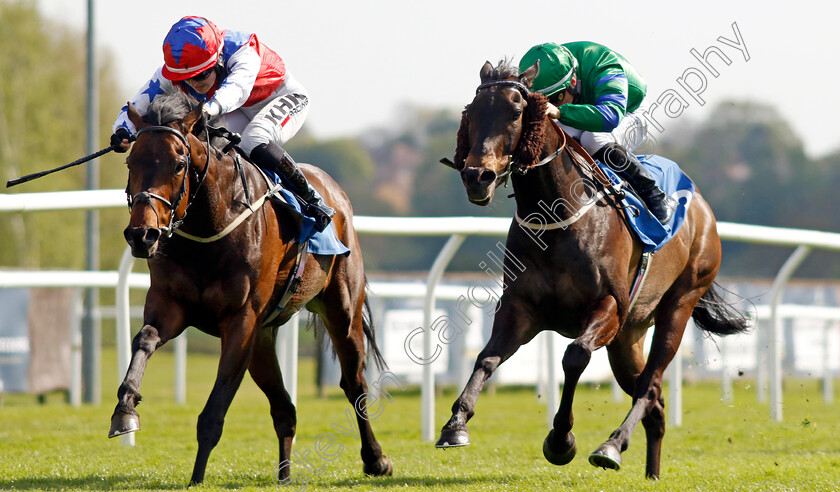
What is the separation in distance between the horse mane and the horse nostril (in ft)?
0.93

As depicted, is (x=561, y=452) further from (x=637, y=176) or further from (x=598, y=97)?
(x=598, y=97)

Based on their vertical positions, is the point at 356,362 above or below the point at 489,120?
below

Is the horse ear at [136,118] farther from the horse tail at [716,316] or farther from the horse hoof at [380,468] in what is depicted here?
the horse tail at [716,316]

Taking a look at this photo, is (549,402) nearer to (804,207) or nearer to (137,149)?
(137,149)

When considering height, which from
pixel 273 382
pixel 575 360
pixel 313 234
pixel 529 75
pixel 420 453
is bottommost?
pixel 420 453

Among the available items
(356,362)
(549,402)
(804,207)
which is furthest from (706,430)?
(804,207)

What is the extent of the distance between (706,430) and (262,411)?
4.08 m

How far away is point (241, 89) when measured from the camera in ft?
15.4

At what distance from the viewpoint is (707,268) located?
5.84 metres

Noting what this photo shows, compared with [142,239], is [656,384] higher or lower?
lower

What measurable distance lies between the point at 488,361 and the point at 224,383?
3.75 ft

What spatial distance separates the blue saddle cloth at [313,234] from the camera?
5.00m

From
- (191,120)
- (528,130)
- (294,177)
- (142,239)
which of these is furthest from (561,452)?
(191,120)

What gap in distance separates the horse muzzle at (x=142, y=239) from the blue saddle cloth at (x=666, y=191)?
2241 mm
